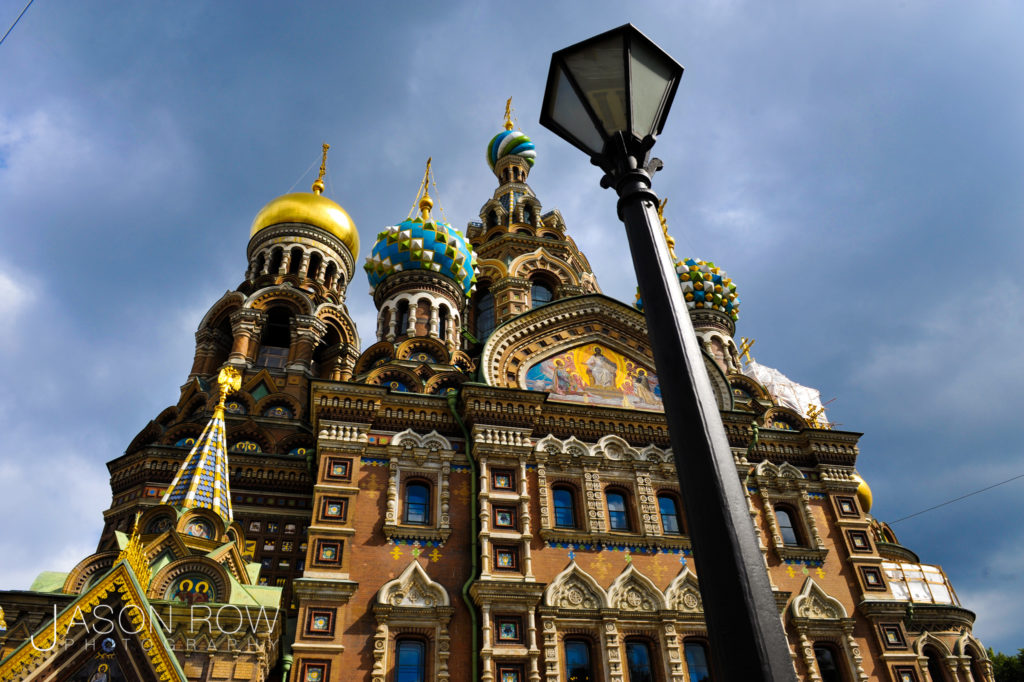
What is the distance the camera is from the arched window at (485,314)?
2005 cm

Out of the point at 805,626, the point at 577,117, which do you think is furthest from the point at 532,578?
the point at 577,117

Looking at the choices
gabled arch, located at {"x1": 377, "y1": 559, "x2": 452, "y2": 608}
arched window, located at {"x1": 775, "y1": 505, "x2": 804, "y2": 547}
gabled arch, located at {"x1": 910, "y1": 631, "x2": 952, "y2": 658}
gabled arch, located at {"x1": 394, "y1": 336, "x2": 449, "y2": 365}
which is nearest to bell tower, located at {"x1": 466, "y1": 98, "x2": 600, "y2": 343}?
gabled arch, located at {"x1": 394, "y1": 336, "x2": 449, "y2": 365}

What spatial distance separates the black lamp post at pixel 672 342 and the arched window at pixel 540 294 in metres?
16.7

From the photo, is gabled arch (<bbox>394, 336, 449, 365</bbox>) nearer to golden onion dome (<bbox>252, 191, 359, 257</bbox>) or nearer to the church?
the church

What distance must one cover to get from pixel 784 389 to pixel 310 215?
17344 mm

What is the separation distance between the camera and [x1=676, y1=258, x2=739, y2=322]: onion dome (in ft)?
72.3

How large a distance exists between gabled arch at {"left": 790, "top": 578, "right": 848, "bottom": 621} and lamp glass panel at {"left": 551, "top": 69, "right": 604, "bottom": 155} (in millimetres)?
10753

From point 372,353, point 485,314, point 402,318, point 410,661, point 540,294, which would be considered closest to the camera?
point 410,661

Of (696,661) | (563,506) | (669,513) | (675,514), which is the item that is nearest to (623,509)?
(669,513)

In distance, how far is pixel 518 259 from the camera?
66.5 ft

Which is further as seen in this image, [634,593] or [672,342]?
[634,593]

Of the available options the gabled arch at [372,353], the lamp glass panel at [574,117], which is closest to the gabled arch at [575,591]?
the gabled arch at [372,353]

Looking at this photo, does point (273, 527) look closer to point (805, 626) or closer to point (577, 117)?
point (805, 626)

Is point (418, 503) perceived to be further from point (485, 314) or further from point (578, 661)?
point (485, 314)
